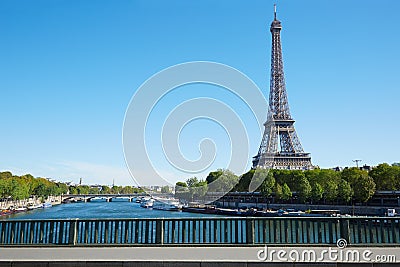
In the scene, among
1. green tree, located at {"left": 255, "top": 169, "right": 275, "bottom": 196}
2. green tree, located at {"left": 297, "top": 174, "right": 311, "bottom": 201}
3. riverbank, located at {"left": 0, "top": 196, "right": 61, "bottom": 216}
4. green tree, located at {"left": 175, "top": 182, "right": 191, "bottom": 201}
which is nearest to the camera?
green tree, located at {"left": 297, "top": 174, "right": 311, "bottom": 201}

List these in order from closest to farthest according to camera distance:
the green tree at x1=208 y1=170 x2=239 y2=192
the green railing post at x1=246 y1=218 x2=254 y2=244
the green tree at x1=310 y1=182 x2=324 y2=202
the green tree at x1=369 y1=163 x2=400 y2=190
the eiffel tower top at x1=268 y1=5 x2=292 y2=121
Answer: the green railing post at x1=246 y1=218 x2=254 y2=244 → the green tree at x1=369 y1=163 x2=400 y2=190 → the green tree at x1=310 y1=182 x2=324 y2=202 → the green tree at x1=208 y1=170 x2=239 y2=192 → the eiffel tower top at x1=268 y1=5 x2=292 y2=121

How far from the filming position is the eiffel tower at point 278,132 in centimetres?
8244

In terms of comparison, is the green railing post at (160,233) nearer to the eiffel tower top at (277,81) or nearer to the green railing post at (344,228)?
the green railing post at (344,228)

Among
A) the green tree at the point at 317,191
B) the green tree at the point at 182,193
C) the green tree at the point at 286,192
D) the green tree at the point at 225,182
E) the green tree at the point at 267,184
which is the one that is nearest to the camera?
the green tree at the point at 317,191

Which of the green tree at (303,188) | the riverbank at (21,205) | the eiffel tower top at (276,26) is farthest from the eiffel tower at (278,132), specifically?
the riverbank at (21,205)

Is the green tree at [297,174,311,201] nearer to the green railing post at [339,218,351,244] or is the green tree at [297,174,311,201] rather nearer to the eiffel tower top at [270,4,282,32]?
the eiffel tower top at [270,4,282,32]

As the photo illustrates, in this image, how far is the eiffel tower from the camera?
82.4 metres

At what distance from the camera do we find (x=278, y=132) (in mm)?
85188

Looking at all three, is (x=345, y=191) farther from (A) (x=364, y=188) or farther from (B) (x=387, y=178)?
(B) (x=387, y=178)

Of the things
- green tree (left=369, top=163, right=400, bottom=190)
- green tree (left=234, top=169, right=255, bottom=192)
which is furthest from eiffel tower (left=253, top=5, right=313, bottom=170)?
green tree (left=369, top=163, right=400, bottom=190)

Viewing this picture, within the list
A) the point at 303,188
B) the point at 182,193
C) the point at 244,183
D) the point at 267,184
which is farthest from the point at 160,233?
the point at 182,193

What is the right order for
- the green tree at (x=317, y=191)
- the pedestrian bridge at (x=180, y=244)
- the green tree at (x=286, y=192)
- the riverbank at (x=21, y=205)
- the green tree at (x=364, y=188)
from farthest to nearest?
the riverbank at (x=21, y=205) < the green tree at (x=286, y=192) < the green tree at (x=317, y=191) < the green tree at (x=364, y=188) < the pedestrian bridge at (x=180, y=244)

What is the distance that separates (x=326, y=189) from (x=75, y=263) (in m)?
57.8

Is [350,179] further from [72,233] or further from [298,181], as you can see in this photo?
[72,233]
